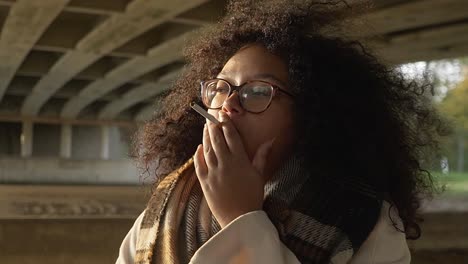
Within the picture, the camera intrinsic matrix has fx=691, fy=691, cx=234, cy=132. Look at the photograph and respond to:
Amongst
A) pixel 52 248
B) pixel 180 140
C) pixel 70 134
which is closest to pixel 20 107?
pixel 70 134

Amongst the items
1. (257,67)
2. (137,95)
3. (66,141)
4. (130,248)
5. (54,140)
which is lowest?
(54,140)

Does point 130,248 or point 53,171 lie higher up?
point 130,248

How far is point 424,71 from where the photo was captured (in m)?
2.72

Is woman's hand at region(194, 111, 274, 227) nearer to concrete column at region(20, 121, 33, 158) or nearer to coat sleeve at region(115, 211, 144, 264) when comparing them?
coat sleeve at region(115, 211, 144, 264)

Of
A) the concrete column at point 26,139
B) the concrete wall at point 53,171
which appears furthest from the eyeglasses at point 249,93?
the concrete column at point 26,139

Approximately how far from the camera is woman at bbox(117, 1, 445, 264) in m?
1.70

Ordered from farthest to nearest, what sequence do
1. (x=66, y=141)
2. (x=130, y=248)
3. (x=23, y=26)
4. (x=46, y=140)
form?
(x=46, y=140) < (x=66, y=141) < (x=23, y=26) < (x=130, y=248)

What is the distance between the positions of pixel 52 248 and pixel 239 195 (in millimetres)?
2542

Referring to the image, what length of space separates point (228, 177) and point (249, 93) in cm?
27

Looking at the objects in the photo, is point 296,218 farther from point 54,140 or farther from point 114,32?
point 54,140

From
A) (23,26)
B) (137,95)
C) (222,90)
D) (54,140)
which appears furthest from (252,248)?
(54,140)

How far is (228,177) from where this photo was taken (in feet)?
5.50

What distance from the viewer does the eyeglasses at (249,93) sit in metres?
1.82

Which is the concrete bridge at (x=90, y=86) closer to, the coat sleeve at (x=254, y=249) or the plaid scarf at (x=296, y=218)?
Result: the plaid scarf at (x=296, y=218)
